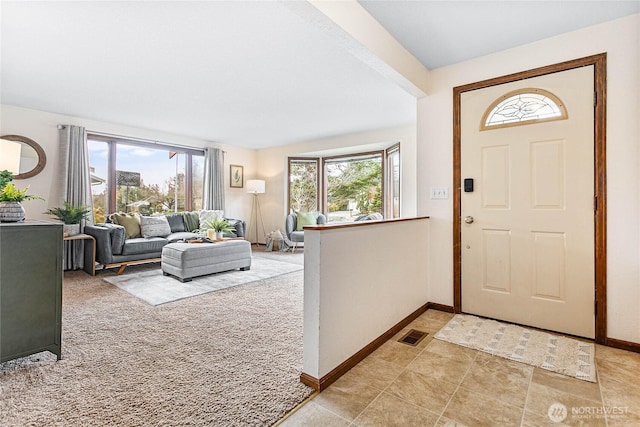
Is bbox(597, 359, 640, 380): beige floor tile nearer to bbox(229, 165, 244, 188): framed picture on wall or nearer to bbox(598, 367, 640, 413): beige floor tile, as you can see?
bbox(598, 367, 640, 413): beige floor tile

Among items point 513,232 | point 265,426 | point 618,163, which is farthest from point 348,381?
point 618,163

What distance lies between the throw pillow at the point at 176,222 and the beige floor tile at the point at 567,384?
540 centimetres

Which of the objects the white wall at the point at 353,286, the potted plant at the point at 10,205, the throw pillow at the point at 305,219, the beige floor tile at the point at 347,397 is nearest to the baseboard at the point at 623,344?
the white wall at the point at 353,286

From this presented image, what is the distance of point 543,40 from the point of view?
2404 mm

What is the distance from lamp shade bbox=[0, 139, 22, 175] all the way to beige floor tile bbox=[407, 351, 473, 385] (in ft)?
10.0

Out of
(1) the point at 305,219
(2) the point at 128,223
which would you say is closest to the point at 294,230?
(1) the point at 305,219

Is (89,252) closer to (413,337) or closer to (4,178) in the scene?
(4,178)

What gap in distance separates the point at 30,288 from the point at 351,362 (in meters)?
1.95

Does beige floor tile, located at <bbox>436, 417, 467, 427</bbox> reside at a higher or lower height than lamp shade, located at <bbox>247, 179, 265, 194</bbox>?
lower

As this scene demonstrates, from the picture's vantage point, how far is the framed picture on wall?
7074 mm

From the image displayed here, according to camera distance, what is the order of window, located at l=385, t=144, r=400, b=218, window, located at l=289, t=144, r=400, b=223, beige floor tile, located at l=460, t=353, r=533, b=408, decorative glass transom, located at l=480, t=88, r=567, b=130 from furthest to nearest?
window, located at l=289, t=144, r=400, b=223 → window, located at l=385, t=144, r=400, b=218 → decorative glass transom, located at l=480, t=88, r=567, b=130 → beige floor tile, located at l=460, t=353, r=533, b=408

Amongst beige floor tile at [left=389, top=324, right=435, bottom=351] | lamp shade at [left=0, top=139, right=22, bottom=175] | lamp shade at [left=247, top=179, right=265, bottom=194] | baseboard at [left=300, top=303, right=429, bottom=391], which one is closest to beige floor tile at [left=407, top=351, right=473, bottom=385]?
beige floor tile at [left=389, top=324, right=435, bottom=351]

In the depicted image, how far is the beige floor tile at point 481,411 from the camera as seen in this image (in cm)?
141

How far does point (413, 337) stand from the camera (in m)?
2.32
